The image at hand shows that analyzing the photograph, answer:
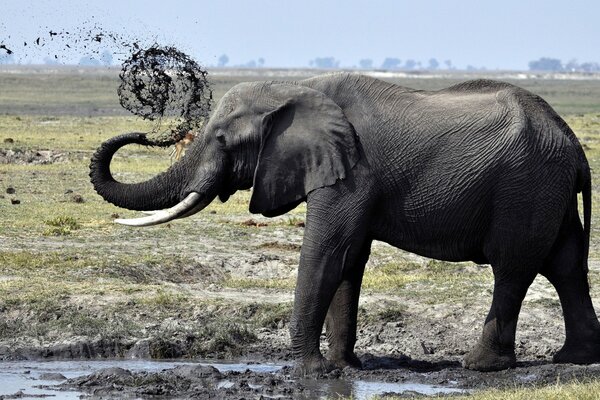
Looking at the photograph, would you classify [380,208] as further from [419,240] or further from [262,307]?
[262,307]

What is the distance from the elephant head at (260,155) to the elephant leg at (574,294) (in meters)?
2.04

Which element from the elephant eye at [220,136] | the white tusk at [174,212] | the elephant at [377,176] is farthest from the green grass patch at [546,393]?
the elephant eye at [220,136]

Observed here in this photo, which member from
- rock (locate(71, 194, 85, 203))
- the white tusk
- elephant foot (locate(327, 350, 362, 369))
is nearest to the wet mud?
elephant foot (locate(327, 350, 362, 369))

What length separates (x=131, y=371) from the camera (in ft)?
39.1

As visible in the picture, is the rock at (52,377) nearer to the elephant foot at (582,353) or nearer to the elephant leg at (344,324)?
the elephant leg at (344,324)

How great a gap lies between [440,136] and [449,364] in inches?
88.9

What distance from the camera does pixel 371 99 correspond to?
11508 millimetres

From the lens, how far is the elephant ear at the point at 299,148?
36.8 feet

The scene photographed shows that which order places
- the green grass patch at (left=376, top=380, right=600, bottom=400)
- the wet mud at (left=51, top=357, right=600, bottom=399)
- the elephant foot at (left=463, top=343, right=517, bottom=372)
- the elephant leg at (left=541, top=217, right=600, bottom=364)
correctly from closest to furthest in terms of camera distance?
the green grass patch at (left=376, top=380, right=600, bottom=400) → the wet mud at (left=51, top=357, right=600, bottom=399) → the elephant foot at (left=463, top=343, right=517, bottom=372) → the elephant leg at (left=541, top=217, right=600, bottom=364)

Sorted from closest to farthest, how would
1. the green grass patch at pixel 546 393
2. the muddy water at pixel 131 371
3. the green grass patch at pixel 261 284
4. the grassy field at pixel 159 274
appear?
1. the green grass patch at pixel 546 393
2. the muddy water at pixel 131 371
3. the grassy field at pixel 159 274
4. the green grass patch at pixel 261 284

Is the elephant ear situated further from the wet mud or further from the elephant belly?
the wet mud

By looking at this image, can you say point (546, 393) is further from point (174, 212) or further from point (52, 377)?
point (52, 377)

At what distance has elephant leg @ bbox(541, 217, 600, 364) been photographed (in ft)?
38.9

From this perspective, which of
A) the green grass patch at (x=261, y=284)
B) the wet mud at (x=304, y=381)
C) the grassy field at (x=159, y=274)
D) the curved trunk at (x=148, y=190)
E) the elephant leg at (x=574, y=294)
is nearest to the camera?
the wet mud at (x=304, y=381)
